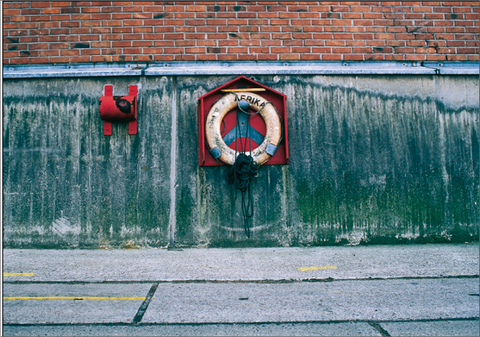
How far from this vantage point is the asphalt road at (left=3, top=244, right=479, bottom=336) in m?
1.91

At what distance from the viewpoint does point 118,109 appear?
3688 millimetres

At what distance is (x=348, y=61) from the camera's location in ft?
13.3

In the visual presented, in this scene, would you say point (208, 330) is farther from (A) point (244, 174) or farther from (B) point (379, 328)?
(A) point (244, 174)

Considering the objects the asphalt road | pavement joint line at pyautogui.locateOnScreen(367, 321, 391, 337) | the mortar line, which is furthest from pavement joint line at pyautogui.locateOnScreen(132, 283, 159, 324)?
pavement joint line at pyautogui.locateOnScreen(367, 321, 391, 337)

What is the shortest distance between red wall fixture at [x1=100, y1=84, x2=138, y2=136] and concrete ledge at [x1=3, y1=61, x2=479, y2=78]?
24 centimetres

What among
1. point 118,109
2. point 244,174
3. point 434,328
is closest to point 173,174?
point 244,174

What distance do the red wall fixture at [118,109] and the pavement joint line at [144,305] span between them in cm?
200

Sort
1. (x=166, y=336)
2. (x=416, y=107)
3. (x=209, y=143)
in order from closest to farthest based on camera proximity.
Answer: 1. (x=166, y=336)
2. (x=209, y=143)
3. (x=416, y=107)

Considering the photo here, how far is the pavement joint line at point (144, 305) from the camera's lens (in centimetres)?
199

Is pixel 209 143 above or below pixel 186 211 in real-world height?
above

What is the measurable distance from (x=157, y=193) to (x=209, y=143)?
34.5 inches

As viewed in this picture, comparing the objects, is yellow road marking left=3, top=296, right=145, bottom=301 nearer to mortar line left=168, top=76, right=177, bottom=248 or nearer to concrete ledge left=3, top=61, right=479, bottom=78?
mortar line left=168, top=76, right=177, bottom=248

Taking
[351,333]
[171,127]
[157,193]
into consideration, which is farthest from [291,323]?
[171,127]

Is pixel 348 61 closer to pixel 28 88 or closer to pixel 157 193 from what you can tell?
pixel 157 193
